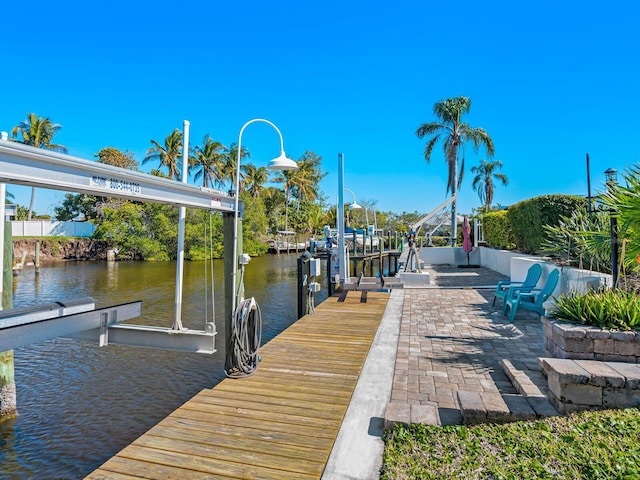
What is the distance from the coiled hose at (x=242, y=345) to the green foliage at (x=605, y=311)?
324 cm

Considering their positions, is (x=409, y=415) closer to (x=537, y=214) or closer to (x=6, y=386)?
(x=6, y=386)

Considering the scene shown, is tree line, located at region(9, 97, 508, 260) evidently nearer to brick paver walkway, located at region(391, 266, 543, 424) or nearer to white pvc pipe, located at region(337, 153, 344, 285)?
white pvc pipe, located at region(337, 153, 344, 285)

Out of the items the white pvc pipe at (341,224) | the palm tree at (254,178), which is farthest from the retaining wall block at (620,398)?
the palm tree at (254,178)

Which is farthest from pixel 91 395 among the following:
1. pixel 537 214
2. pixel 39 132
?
pixel 39 132

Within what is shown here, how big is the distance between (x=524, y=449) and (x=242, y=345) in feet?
9.22

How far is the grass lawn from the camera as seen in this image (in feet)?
7.27

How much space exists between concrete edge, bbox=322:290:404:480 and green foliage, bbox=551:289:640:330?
6.26 ft

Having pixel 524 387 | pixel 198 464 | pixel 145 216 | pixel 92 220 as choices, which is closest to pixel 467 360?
pixel 524 387

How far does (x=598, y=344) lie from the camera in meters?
3.27

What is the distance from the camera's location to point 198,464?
8.46ft

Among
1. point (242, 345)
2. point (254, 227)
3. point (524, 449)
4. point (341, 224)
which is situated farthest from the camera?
point (254, 227)

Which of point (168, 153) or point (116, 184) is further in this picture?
point (168, 153)

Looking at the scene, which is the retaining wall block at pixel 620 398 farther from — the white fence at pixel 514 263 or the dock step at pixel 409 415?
the white fence at pixel 514 263

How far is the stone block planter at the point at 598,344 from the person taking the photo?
10.6 feet
